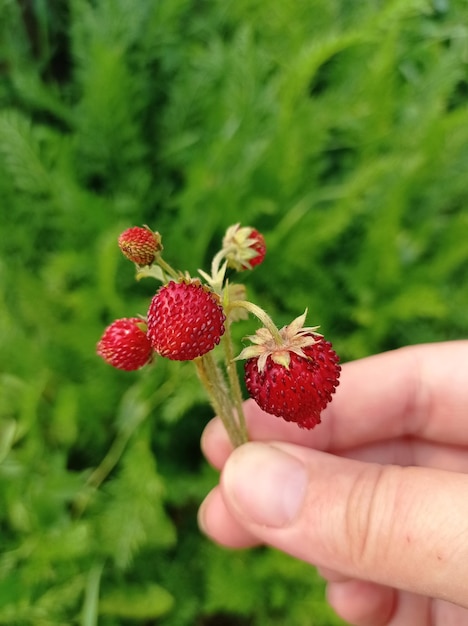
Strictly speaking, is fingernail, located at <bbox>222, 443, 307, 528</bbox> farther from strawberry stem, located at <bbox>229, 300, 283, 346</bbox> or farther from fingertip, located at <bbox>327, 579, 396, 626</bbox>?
fingertip, located at <bbox>327, 579, 396, 626</bbox>

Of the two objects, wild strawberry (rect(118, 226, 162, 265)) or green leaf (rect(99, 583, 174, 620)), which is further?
green leaf (rect(99, 583, 174, 620))

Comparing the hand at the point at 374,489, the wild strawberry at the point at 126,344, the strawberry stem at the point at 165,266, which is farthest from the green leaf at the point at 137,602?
the strawberry stem at the point at 165,266

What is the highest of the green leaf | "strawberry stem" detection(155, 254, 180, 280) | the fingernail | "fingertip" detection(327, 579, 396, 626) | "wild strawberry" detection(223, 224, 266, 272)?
"wild strawberry" detection(223, 224, 266, 272)

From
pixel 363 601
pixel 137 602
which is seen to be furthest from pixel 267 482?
pixel 137 602

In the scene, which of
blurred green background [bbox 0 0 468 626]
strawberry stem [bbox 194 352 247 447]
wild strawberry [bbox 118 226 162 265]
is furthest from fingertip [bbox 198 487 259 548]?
wild strawberry [bbox 118 226 162 265]

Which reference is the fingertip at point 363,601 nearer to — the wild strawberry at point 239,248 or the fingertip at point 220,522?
the fingertip at point 220,522

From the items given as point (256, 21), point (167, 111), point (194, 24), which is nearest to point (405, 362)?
point (167, 111)

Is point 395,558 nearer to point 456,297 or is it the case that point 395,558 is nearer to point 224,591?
point 224,591

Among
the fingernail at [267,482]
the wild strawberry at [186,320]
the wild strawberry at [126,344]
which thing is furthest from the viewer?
the fingernail at [267,482]
